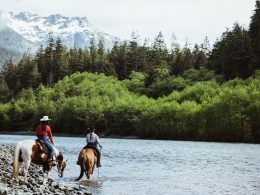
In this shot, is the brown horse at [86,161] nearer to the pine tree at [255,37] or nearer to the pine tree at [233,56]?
the pine tree at [255,37]

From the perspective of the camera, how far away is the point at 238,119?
107 m

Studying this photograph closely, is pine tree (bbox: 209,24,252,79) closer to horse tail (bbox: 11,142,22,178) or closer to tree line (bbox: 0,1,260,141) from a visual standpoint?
tree line (bbox: 0,1,260,141)

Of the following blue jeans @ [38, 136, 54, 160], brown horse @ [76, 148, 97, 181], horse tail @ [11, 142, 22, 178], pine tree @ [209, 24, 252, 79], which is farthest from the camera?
pine tree @ [209, 24, 252, 79]

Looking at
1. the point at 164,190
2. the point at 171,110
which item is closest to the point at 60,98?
the point at 171,110

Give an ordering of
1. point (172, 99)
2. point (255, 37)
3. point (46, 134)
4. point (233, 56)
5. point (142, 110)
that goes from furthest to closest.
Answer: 1. point (255, 37)
2. point (233, 56)
3. point (172, 99)
4. point (142, 110)
5. point (46, 134)

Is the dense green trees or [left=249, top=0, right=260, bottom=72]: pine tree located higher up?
[left=249, top=0, right=260, bottom=72]: pine tree

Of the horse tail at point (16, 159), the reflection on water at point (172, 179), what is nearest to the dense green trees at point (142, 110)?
the reflection on water at point (172, 179)

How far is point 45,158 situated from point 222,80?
127 m

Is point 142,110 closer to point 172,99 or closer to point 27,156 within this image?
point 172,99

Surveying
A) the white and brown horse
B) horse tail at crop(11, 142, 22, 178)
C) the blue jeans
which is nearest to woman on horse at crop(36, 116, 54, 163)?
the blue jeans

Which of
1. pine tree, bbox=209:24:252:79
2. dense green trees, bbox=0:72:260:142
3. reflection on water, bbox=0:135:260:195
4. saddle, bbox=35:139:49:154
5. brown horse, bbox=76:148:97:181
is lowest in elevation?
reflection on water, bbox=0:135:260:195

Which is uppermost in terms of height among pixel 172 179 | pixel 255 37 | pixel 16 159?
pixel 255 37

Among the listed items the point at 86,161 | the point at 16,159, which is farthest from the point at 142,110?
the point at 16,159

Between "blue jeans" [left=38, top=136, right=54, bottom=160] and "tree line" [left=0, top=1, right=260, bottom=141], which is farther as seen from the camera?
"tree line" [left=0, top=1, right=260, bottom=141]
